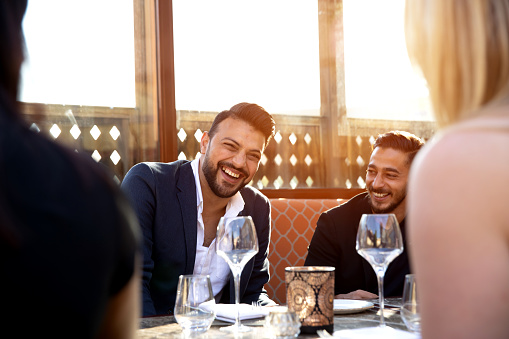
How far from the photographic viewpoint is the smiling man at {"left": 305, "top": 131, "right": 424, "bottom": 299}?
2680 millimetres

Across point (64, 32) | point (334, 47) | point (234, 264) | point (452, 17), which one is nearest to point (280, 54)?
point (334, 47)

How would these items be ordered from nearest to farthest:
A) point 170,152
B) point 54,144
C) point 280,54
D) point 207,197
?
point 54,144 < point 207,197 < point 170,152 < point 280,54

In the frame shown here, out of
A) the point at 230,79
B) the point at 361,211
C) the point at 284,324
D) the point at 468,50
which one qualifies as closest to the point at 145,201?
the point at 361,211

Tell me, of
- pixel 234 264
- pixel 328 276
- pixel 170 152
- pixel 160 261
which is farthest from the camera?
pixel 170 152

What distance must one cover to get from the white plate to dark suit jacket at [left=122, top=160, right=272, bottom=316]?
0.74 meters

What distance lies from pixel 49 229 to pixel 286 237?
2.50m

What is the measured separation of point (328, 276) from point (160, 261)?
120 centimetres

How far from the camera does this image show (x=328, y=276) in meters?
1.37

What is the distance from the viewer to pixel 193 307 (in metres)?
1.34

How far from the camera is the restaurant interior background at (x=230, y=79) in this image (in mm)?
3258

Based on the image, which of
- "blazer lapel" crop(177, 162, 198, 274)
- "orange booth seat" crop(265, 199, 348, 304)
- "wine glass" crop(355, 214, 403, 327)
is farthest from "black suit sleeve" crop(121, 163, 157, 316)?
"wine glass" crop(355, 214, 403, 327)

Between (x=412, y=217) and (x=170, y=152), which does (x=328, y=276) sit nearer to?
(x=412, y=217)

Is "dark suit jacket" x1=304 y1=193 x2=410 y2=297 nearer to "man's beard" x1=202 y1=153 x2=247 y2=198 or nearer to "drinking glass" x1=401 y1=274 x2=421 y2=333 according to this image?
"man's beard" x1=202 y1=153 x2=247 y2=198

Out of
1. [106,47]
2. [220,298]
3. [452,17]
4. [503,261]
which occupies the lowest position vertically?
[220,298]
